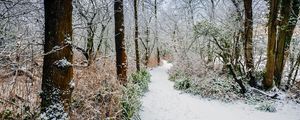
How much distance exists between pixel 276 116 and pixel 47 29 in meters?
8.43

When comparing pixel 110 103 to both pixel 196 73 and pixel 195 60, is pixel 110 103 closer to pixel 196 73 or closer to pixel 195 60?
pixel 196 73

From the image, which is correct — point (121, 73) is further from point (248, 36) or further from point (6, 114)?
point (248, 36)

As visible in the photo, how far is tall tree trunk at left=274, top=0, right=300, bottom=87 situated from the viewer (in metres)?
13.2

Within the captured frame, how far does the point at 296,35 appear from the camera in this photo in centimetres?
1694

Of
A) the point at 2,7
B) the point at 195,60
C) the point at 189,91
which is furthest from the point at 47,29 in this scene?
the point at 195,60

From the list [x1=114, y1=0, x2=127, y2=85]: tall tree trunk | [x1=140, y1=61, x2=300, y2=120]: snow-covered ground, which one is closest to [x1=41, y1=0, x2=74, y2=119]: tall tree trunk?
[x1=140, y1=61, x2=300, y2=120]: snow-covered ground

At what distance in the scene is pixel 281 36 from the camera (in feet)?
44.9

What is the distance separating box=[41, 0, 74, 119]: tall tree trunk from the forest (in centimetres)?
1

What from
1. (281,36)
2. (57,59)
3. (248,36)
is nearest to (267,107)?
(281,36)

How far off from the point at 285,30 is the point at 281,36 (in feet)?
0.93

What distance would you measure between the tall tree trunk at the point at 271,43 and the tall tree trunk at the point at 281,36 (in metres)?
0.84

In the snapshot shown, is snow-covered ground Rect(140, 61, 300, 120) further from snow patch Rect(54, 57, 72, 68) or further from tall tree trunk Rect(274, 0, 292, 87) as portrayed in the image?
snow patch Rect(54, 57, 72, 68)

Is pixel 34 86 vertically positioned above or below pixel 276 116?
above

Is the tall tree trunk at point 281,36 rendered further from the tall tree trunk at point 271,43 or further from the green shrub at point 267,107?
the green shrub at point 267,107
